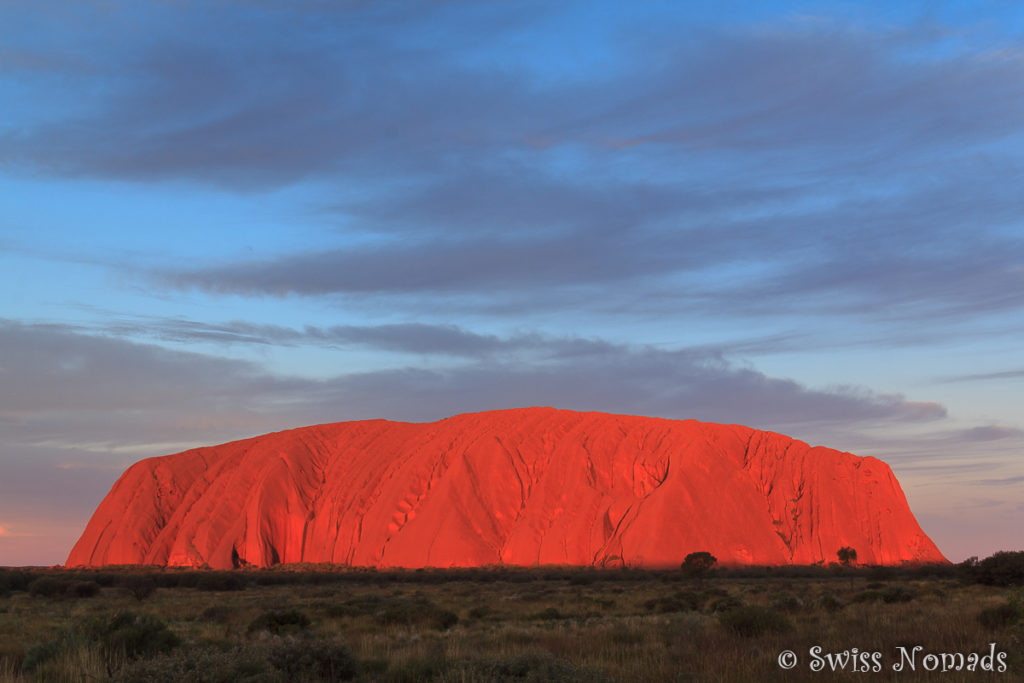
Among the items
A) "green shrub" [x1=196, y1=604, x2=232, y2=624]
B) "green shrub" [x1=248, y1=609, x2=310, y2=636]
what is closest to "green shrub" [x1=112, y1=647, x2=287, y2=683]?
"green shrub" [x1=248, y1=609, x2=310, y2=636]

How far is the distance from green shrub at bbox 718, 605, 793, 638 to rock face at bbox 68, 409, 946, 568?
176 ft

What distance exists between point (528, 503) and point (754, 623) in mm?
63745

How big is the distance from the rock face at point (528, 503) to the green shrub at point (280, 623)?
50.0m

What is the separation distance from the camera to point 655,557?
66.8 meters

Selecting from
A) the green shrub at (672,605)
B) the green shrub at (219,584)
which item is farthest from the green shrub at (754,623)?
the green shrub at (219,584)

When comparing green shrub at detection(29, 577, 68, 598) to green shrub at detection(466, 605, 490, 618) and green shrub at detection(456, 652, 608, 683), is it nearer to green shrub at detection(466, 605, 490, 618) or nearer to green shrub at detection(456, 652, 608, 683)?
green shrub at detection(466, 605, 490, 618)

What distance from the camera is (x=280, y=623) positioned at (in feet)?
67.4

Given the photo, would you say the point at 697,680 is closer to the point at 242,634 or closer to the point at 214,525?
the point at 242,634

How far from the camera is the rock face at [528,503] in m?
71.5

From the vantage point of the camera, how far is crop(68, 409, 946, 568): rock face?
2815 inches

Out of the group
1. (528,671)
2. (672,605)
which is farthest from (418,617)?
(528,671)

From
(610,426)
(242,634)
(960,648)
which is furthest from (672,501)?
(960,648)

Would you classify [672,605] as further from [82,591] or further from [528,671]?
[82,591]

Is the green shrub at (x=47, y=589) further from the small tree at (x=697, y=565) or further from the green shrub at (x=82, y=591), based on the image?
the small tree at (x=697, y=565)
